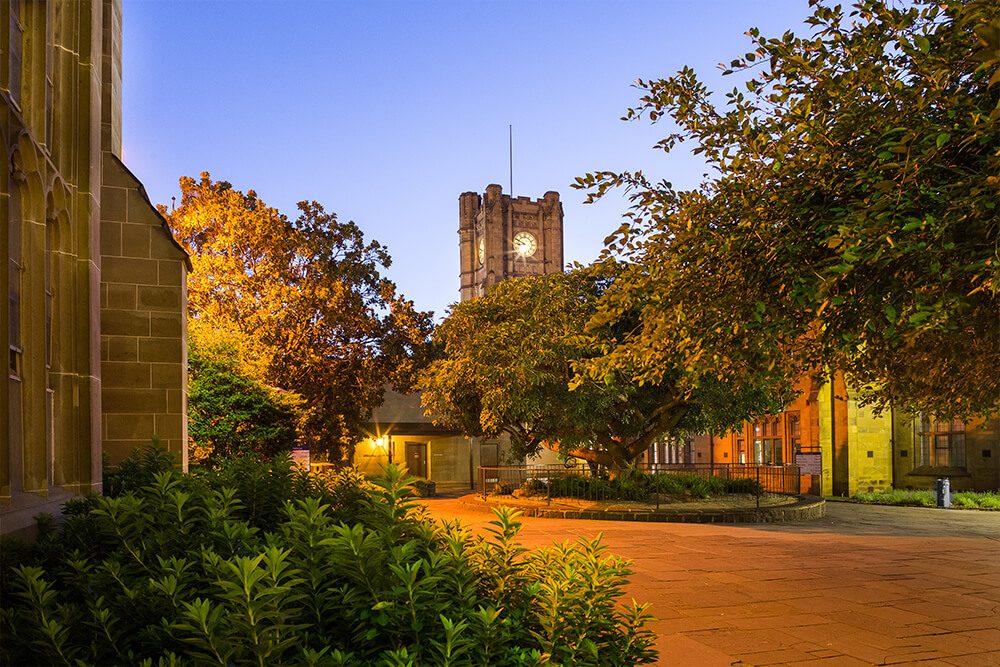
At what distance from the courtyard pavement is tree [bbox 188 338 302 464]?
7487mm

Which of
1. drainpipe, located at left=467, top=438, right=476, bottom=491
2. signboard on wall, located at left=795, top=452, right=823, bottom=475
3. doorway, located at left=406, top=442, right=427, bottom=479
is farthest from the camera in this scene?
doorway, located at left=406, top=442, right=427, bottom=479

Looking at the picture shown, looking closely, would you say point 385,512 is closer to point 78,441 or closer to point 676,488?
point 78,441

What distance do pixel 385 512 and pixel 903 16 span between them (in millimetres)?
5664

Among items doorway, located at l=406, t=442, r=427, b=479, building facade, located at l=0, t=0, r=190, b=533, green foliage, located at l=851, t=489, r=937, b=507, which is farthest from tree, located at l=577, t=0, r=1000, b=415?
doorway, located at l=406, t=442, r=427, b=479

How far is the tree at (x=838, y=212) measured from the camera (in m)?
5.17

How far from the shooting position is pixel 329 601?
2.84m

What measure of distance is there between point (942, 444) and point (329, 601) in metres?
32.4

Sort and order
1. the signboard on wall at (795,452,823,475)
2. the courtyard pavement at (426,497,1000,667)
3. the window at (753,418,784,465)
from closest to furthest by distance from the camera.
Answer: the courtyard pavement at (426,497,1000,667) < the signboard on wall at (795,452,823,475) < the window at (753,418,784,465)

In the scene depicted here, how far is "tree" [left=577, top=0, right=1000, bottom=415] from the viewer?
517 centimetres

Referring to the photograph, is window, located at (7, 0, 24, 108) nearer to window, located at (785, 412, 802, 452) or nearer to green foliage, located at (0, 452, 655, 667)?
green foliage, located at (0, 452, 655, 667)

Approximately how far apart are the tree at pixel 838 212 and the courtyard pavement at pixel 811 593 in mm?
2490

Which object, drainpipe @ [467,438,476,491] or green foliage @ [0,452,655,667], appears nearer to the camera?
green foliage @ [0,452,655,667]

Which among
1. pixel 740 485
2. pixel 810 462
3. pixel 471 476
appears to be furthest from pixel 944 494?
pixel 471 476

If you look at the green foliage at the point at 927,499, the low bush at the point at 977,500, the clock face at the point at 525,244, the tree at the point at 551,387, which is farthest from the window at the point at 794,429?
the clock face at the point at 525,244
